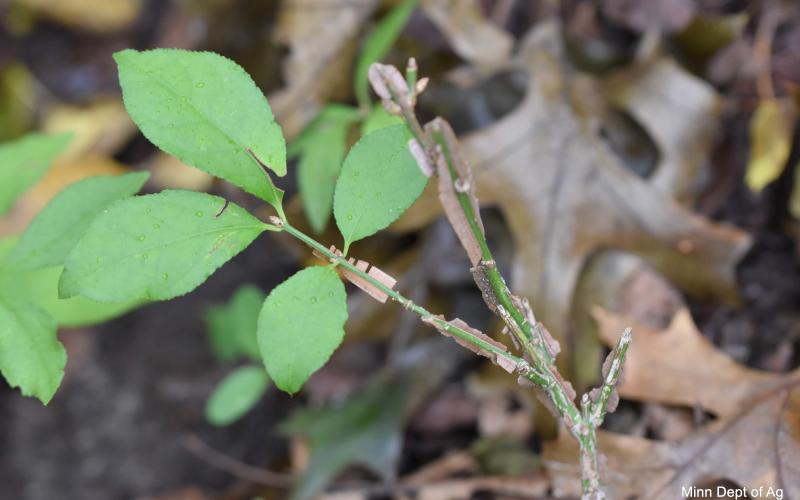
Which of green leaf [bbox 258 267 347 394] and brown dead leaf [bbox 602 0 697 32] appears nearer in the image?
green leaf [bbox 258 267 347 394]

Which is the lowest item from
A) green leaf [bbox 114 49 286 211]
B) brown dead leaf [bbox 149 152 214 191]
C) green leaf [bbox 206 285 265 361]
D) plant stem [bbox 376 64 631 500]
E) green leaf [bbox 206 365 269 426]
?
green leaf [bbox 206 365 269 426]

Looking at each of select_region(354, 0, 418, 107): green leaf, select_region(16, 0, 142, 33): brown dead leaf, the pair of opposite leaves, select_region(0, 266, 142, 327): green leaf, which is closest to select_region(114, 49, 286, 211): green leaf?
the pair of opposite leaves

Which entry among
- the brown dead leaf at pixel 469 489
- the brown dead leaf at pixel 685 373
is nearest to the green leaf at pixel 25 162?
the brown dead leaf at pixel 469 489

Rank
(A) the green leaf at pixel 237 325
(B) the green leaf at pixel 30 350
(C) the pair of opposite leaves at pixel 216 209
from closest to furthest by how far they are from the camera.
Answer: (C) the pair of opposite leaves at pixel 216 209, (B) the green leaf at pixel 30 350, (A) the green leaf at pixel 237 325

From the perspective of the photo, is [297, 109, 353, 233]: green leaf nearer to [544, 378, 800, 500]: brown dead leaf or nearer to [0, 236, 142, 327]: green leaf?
[0, 236, 142, 327]: green leaf

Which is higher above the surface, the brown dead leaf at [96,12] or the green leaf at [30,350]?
the brown dead leaf at [96,12]

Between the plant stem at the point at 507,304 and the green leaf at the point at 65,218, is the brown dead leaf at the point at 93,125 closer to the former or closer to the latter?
the green leaf at the point at 65,218

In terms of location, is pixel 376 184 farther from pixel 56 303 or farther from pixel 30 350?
pixel 56 303

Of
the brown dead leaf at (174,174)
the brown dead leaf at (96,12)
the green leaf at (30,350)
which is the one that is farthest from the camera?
the brown dead leaf at (96,12)
